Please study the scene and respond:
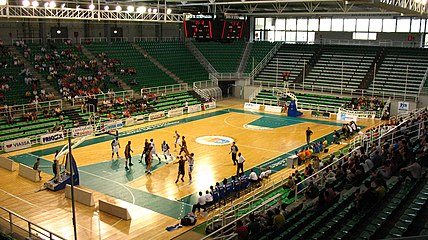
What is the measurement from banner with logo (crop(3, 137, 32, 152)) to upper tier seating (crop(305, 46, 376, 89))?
27328 millimetres

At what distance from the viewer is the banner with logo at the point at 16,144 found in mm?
27256

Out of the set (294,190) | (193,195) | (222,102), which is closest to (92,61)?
(222,102)

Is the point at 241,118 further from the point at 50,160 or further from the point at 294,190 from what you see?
the point at 294,190

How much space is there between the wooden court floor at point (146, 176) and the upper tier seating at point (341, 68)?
871 cm

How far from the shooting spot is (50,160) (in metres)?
25.2

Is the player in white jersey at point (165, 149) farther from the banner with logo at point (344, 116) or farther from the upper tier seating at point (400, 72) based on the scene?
the upper tier seating at point (400, 72)

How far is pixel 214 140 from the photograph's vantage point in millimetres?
29578

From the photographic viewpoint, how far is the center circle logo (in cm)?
2878

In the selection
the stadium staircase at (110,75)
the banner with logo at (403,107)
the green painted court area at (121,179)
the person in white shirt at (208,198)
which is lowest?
the green painted court area at (121,179)

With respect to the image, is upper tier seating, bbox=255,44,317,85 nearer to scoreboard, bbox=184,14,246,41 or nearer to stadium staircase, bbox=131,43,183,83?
stadium staircase, bbox=131,43,183,83

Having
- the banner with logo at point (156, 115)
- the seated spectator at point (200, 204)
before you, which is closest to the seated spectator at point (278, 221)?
the seated spectator at point (200, 204)

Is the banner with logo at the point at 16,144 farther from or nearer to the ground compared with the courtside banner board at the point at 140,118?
nearer to the ground

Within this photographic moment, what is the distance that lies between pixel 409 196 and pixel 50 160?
19056 mm

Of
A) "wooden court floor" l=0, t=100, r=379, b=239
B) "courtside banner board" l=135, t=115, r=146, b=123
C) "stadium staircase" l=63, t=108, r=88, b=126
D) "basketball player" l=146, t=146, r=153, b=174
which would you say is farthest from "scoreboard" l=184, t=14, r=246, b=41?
"stadium staircase" l=63, t=108, r=88, b=126
